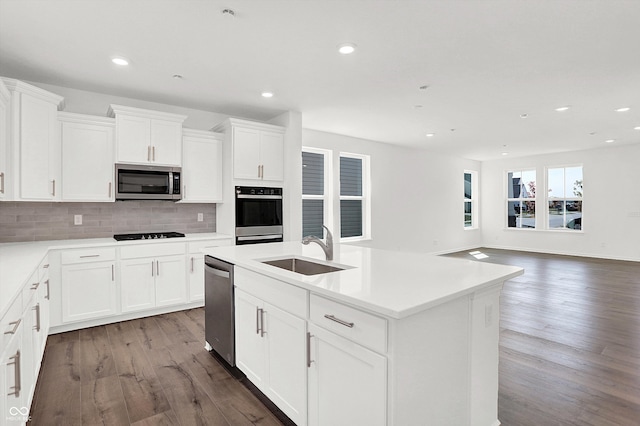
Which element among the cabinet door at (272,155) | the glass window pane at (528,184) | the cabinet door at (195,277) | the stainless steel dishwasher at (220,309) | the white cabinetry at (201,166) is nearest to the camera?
the stainless steel dishwasher at (220,309)

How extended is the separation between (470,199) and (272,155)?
729 cm

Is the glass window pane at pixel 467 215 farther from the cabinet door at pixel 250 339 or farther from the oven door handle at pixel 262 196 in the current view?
the cabinet door at pixel 250 339

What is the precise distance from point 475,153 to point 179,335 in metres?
7.89

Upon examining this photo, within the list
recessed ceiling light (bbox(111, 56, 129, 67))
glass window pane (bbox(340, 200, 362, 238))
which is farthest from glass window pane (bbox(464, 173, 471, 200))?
recessed ceiling light (bbox(111, 56, 129, 67))

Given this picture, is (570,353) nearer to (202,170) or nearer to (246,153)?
(246,153)

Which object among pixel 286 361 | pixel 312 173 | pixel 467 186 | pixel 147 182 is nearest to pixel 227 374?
pixel 286 361

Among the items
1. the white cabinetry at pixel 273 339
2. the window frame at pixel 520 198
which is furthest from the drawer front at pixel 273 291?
the window frame at pixel 520 198

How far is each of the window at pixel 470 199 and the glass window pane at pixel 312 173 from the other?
17.5 feet

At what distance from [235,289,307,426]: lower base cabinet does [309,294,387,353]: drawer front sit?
155 millimetres

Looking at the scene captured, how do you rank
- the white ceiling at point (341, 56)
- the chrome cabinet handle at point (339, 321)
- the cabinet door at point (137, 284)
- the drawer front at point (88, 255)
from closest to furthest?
1. the chrome cabinet handle at point (339, 321)
2. the white ceiling at point (341, 56)
3. the drawer front at point (88, 255)
4. the cabinet door at point (137, 284)

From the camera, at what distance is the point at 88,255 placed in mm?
3486

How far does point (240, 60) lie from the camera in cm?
315

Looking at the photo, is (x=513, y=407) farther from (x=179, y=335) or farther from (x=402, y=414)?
(x=179, y=335)

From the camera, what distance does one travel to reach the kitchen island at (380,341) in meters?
1.36
